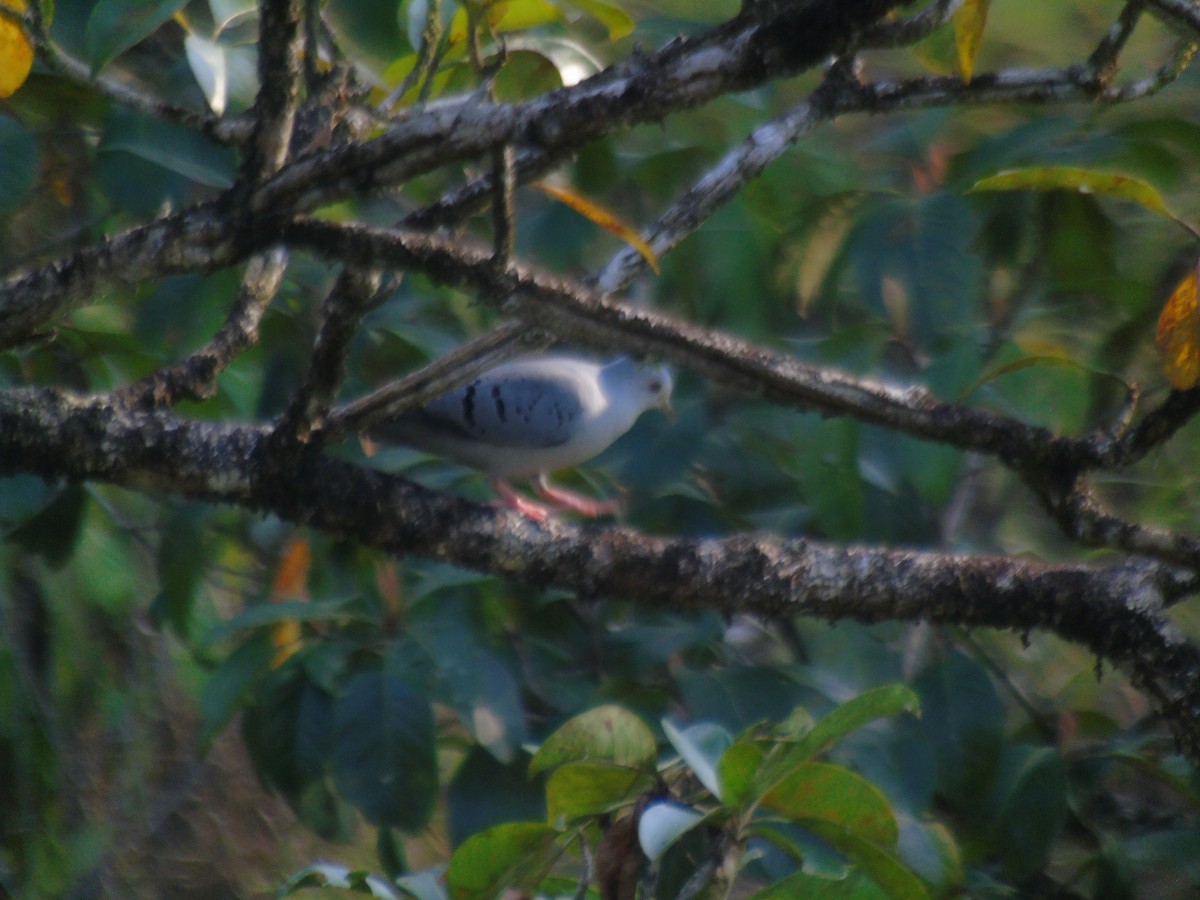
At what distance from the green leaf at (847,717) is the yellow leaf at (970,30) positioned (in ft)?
2.55

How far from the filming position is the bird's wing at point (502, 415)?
3.03m

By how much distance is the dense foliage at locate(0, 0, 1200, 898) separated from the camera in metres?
1.75

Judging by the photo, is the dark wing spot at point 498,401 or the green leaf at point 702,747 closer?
the green leaf at point 702,747

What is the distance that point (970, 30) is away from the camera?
4.88 feet

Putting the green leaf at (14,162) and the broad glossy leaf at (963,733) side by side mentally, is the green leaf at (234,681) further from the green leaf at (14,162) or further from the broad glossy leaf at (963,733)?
the broad glossy leaf at (963,733)

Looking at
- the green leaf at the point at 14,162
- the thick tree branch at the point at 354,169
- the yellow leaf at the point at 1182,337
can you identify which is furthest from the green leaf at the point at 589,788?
the green leaf at the point at 14,162

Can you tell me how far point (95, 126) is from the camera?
256 cm

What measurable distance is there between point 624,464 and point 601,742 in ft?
5.38

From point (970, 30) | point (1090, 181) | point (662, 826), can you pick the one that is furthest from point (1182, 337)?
point (662, 826)

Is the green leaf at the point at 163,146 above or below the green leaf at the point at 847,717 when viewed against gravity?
above

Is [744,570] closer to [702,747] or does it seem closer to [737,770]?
[702,747]

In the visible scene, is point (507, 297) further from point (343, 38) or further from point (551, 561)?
point (343, 38)

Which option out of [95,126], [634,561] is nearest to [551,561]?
[634,561]

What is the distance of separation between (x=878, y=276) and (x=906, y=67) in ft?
4.64
